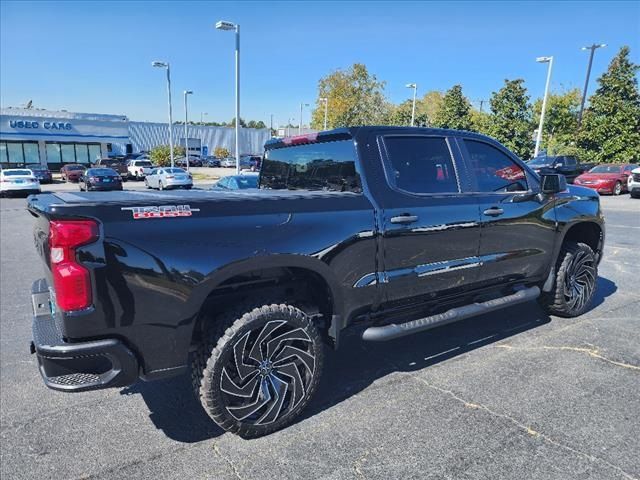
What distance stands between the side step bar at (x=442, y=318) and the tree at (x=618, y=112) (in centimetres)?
2908

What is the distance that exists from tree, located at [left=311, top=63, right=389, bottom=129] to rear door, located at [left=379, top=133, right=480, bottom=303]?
41.5 meters

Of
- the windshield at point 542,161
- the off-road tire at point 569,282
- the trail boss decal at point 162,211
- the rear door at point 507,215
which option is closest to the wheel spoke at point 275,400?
the trail boss decal at point 162,211

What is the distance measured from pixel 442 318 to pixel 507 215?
1.17 m

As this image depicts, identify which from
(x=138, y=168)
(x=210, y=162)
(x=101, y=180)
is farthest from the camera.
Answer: (x=210, y=162)

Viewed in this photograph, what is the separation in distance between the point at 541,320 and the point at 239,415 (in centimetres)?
358

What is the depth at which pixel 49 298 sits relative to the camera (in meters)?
2.80

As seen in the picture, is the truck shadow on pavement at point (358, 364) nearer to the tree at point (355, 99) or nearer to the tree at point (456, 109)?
the tree at point (456, 109)

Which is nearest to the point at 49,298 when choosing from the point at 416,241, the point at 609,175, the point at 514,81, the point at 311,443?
the point at 311,443

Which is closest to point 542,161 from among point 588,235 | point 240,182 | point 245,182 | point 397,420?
point 245,182

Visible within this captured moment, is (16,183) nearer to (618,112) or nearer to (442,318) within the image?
(442,318)

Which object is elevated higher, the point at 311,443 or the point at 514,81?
the point at 514,81

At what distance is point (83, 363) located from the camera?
2287mm

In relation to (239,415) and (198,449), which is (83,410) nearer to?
(198,449)

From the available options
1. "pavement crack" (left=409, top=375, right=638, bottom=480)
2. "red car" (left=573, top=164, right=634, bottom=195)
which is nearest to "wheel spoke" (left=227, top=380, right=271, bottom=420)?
"pavement crack" (left=409, top=375, right=638, bottom=480)
